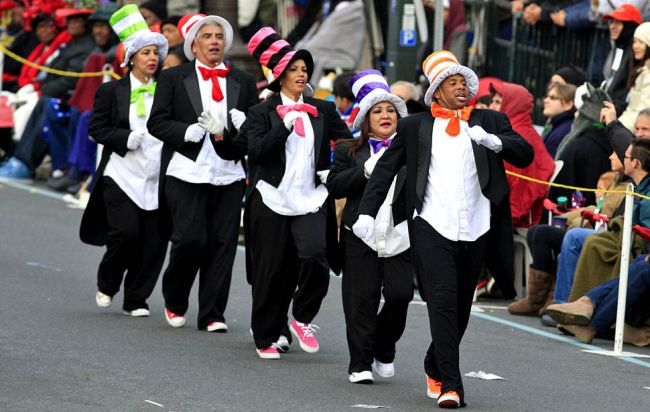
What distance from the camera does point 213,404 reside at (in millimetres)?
9023

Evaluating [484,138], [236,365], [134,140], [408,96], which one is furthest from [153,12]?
[484,138]

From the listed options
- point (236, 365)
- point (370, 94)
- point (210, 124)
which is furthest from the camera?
point (210, 124)

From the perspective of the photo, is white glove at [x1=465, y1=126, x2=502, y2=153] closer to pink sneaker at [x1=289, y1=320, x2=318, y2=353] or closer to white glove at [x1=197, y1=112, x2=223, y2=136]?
pink sneaker at [x1=289, y1=320, x2=318, y2=353]

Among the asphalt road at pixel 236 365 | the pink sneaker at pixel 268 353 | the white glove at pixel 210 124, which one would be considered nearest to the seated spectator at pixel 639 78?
the asphalt road at pixel 236 365

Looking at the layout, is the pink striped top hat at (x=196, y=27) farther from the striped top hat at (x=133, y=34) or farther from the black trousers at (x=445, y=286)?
the black trousers at (x=445, y=286)

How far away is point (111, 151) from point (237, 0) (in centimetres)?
1023

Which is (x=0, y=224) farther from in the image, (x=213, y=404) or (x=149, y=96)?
(x=213, y=404)

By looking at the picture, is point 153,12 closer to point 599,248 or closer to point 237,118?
point 237,118

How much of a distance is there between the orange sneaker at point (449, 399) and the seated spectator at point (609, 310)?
2889 mm

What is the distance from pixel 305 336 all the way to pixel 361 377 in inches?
46.2

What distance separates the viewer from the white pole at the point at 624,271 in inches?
448

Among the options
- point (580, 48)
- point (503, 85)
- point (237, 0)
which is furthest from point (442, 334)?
point (237, 0)

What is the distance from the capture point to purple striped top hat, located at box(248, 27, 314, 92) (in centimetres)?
1067

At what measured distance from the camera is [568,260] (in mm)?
12617
